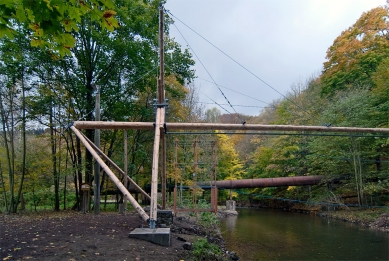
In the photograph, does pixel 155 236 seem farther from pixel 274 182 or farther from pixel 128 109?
pixel 274 182

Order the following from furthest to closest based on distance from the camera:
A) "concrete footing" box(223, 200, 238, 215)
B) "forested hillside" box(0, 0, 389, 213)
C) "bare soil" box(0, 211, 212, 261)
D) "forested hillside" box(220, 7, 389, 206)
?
"concrete footing" box(223, 200, 238, 215)
"forested hillside" box(220, 7, 389, 206)
"forested hillside" box(0, 0, 389, 213)
"bare soil" box(0, 211, 212, 261)

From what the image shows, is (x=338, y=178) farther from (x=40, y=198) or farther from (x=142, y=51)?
(x=40, y=198)

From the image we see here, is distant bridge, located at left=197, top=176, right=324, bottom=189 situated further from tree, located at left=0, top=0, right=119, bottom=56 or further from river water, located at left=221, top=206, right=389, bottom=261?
tree, located at left=0, top=0, right=119, bottom=56

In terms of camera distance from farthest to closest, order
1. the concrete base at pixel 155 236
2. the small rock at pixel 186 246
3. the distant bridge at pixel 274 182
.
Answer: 1. the distant bridge at pixel 274 182
2. the small rock at pixel 186 246
3. the concrete base at pixel 155 236

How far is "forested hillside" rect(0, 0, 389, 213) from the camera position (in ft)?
41.6

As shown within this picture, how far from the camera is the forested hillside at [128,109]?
41.6 ft

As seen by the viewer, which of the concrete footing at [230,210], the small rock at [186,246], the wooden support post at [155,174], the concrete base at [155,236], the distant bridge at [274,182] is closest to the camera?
the concrete base at [155,236]

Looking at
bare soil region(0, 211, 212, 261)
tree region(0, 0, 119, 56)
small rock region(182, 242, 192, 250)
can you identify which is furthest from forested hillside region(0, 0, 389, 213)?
tree region(0, 0, 119, 56)

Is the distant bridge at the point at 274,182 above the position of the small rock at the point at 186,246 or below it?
above

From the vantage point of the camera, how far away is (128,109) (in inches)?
565

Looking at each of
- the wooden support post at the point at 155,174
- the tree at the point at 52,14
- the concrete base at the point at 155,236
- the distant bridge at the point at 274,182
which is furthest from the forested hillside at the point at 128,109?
the tree at the point at 52,14

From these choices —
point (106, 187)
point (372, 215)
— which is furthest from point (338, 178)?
point (106, 187)

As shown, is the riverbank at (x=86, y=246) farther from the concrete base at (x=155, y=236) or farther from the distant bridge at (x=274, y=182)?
the distant bridge at (x=274, y=182)

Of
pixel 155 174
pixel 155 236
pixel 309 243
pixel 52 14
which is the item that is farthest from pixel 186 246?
pixel 309 243
